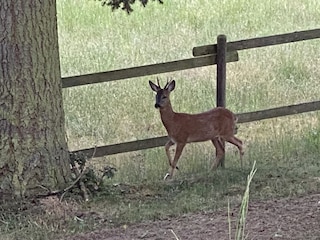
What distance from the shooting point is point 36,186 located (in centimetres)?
689

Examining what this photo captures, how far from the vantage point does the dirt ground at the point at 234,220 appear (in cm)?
594

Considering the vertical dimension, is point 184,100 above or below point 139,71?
below

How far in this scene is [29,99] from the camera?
6758 millimetres

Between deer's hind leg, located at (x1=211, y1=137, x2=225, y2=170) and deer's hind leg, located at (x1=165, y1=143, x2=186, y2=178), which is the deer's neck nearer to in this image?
deer's hind leg, located at (x1=165, y1=143, x2=186, y2=178)

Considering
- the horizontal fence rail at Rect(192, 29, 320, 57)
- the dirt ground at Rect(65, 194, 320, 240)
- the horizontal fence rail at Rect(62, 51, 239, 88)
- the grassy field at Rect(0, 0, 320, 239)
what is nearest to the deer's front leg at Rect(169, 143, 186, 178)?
the grassy field at Rect(0, 0, 320, 239)

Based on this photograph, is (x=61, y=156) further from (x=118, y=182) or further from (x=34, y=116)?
(x=118, y=182)

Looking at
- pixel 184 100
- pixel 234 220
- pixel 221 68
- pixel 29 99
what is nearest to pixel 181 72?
pixel 184 100

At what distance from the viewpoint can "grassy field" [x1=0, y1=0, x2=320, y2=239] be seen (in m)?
7.24

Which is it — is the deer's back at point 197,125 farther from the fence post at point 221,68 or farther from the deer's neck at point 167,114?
the fence post at point 221,68

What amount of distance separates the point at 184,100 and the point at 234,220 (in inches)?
190

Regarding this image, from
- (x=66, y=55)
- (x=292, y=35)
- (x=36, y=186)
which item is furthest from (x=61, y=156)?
(x=66, y=55)

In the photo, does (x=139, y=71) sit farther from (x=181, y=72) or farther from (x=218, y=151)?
(x=181, y=72)

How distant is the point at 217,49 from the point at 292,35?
0.96m

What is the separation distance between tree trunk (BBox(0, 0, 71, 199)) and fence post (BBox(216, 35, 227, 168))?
2095 mm
